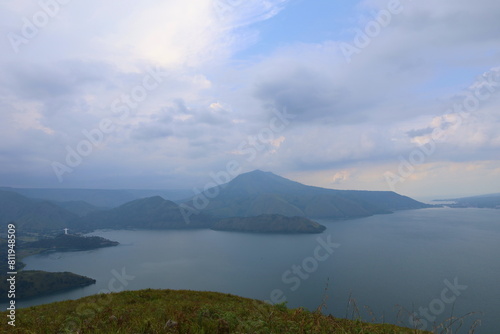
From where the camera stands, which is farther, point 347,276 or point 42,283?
point 42,283

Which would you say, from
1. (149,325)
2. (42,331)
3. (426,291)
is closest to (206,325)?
(149,325)

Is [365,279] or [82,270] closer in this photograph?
[365,279]

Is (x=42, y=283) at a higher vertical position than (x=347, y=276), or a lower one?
lower

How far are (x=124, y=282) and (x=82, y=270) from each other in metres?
53.8

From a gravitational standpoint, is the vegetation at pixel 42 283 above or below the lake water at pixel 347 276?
below

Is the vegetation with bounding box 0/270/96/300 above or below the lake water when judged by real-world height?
below

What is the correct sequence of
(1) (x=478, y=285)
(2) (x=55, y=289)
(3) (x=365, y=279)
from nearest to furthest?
(1) (x=478, y=285) → (3) (x=365, y=279) → (2) (x=55, y=289)

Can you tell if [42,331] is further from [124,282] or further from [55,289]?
[55,289]

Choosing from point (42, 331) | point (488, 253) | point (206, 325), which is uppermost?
point (206, 325)

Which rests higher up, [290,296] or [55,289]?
[290,296]

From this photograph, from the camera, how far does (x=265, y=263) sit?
16950 centimetres

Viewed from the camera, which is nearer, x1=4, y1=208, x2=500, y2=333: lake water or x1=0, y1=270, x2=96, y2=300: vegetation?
x1=4, y1=208, x2=500, y2=333: lake water

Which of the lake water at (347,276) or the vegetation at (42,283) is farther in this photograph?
the vegetation at (42,283)

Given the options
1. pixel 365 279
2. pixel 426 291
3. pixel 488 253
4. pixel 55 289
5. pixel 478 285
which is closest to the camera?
pixel 426 291
